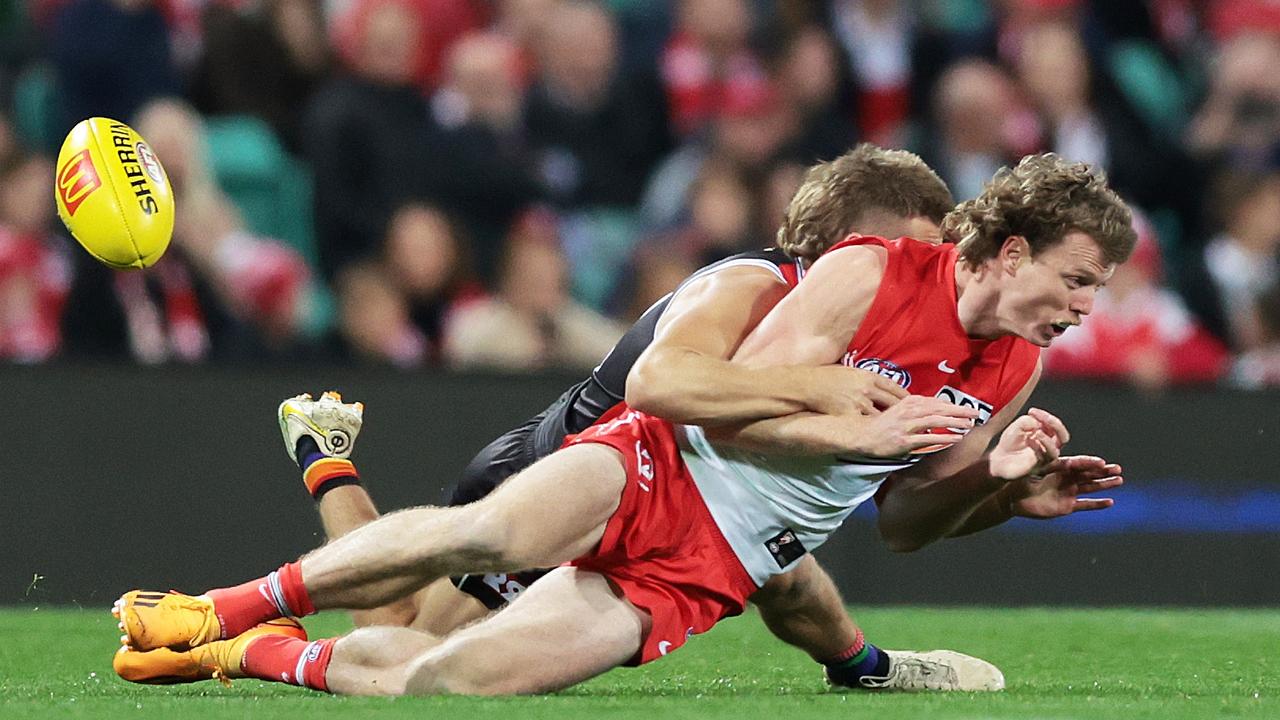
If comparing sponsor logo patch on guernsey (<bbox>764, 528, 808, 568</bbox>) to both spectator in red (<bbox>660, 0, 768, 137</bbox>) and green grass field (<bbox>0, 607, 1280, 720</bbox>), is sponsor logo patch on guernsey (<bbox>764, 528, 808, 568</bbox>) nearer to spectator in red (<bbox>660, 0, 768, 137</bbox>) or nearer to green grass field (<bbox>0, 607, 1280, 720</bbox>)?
green grass field (<bbox>0, 607, 1280, 720</bbox>)

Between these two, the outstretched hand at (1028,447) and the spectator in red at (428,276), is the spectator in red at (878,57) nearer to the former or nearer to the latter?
the spectator in red at (428,276)

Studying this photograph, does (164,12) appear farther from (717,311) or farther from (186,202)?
(717,311)

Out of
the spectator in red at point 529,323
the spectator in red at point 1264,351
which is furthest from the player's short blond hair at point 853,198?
the spectator in red at point 1264,351

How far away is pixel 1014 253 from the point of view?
5172 millimetres

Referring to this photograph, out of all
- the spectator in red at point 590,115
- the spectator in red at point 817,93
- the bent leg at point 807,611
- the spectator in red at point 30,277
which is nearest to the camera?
the bent leg at point 807,611

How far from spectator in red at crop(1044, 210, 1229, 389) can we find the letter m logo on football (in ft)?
16.6

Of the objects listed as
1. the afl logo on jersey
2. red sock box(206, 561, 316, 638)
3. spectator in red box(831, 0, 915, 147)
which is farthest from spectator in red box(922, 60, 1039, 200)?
red sock box(206, 561, 316, 638)

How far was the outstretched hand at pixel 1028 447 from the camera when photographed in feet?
16.3

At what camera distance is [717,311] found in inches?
204

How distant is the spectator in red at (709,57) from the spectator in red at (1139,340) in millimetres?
2144

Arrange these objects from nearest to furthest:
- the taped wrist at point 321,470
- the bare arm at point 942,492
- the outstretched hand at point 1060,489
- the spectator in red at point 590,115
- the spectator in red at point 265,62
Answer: the outstretched hand at point 1060,489 < the bare arm at point 942,492 < the taped wrist at point 321,470 < the spectator in red at point 265,62 < the spectator in red at point 590,115

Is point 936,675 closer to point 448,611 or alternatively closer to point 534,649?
point 534,649

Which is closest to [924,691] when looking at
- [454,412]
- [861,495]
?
[861,495]

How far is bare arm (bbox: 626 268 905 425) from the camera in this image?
195 inches
